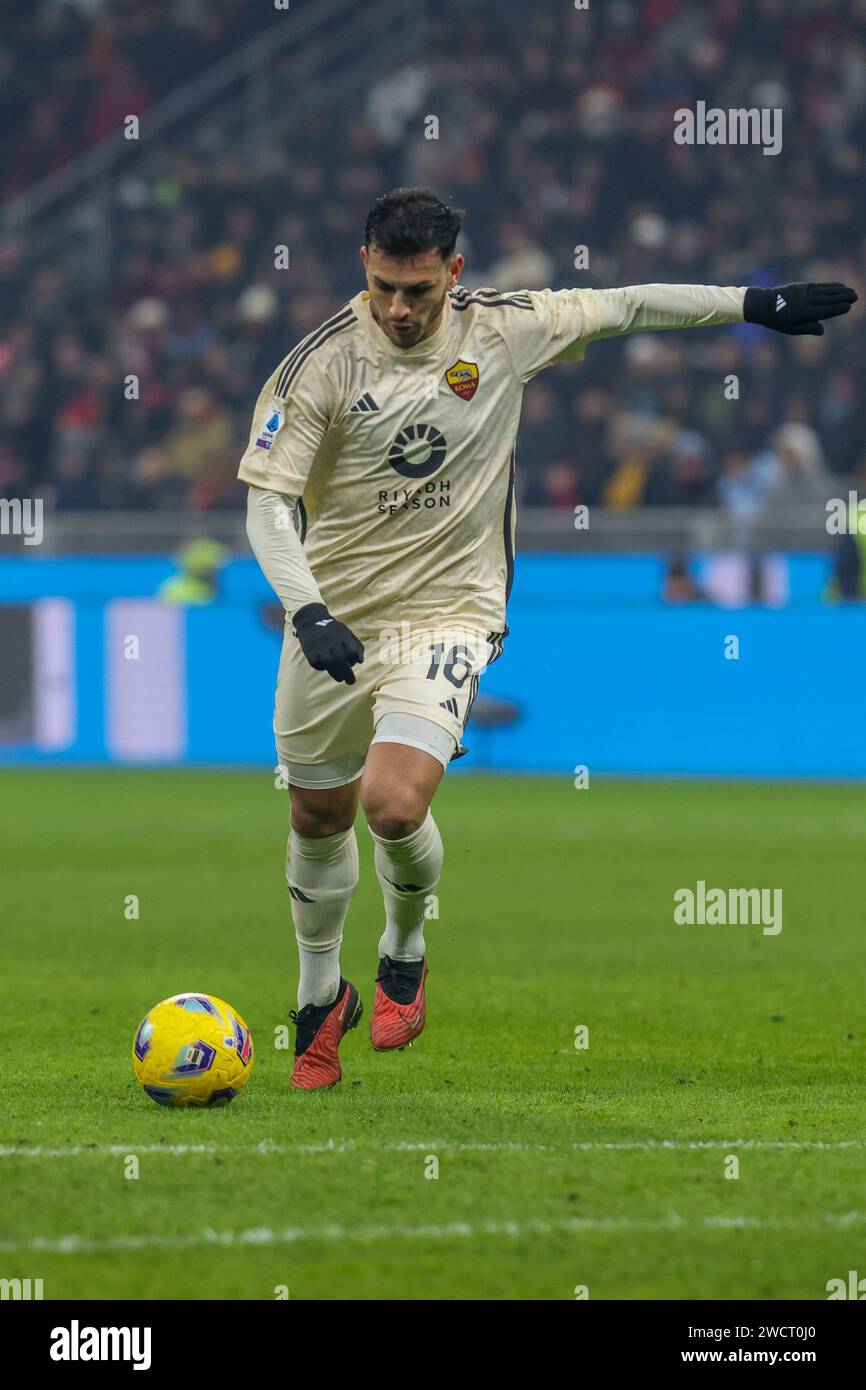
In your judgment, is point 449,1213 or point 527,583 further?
point 527,583

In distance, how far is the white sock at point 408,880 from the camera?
5.79 m

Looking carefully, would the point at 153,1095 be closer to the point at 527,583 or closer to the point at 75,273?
the point at 527,583

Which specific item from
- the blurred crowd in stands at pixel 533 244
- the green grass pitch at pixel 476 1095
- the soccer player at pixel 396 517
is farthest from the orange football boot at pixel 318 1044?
the blurred crowd in stands at pixel 533 244

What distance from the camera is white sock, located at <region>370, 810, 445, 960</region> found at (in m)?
5.79

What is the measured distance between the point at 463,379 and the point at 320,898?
155 centimetres

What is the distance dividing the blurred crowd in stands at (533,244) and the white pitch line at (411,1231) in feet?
44.6

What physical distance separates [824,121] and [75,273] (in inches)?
323

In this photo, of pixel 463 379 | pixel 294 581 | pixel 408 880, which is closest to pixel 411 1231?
pixel 408 880

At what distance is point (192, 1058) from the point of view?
5.36 metres

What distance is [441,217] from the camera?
→ 18.5 ft

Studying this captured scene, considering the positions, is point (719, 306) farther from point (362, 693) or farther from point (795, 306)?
point (362, 693)

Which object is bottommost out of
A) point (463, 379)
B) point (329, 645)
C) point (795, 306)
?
point (329, 645)
